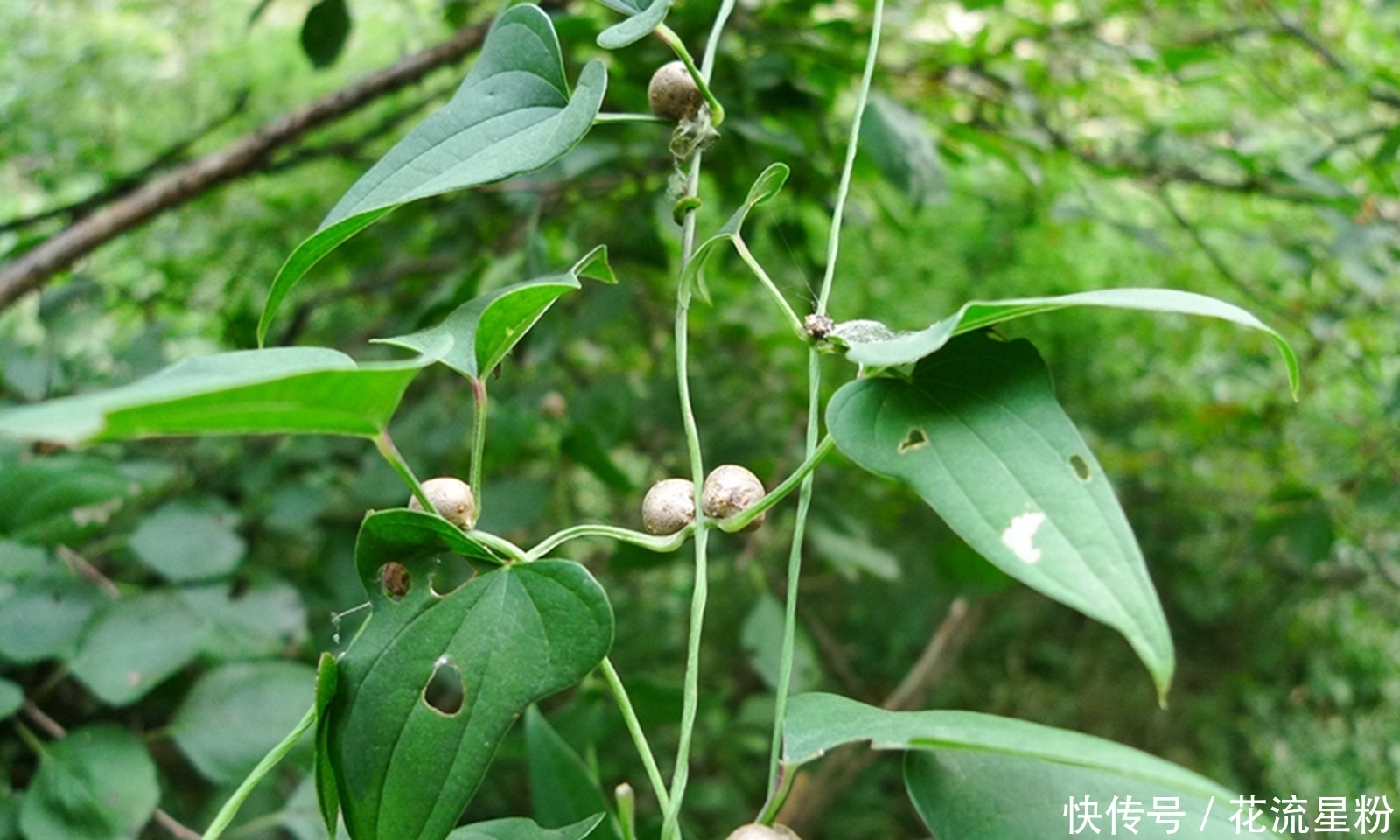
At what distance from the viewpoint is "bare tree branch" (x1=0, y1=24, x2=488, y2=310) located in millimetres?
694

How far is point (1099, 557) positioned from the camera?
21 centimetres

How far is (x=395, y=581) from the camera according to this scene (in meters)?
0.26

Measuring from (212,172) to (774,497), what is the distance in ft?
2.07

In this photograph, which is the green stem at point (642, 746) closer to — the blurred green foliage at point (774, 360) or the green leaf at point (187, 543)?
the blurred green foliage at point (774, 360)

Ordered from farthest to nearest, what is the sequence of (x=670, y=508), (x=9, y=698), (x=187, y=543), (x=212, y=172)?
(x=212, y=172) → (x=187, y=543) → (x=9, y=698) → (x=670, y=508)

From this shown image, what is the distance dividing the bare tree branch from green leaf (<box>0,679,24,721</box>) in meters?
0.34

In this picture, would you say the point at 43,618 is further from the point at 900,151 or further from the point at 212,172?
the point at 900,151

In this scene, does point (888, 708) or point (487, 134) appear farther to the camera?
point (888, 708)

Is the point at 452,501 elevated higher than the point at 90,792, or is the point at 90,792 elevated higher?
the point at 452,501

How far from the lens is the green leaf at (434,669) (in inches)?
9.3

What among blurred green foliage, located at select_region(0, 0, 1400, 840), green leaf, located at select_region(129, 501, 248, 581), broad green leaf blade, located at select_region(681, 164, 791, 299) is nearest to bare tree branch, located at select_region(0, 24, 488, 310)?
blurred green foliage, located at select_region(0, 0, 1400, 840)

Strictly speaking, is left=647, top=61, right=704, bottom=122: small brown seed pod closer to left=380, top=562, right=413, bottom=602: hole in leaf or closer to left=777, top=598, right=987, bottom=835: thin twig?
left=380, top=562, right=413, bottom=602: hole in leaf

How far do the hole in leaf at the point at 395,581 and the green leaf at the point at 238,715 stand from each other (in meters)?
0.30

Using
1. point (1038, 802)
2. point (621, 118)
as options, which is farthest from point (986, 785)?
A: point (621, 118)
